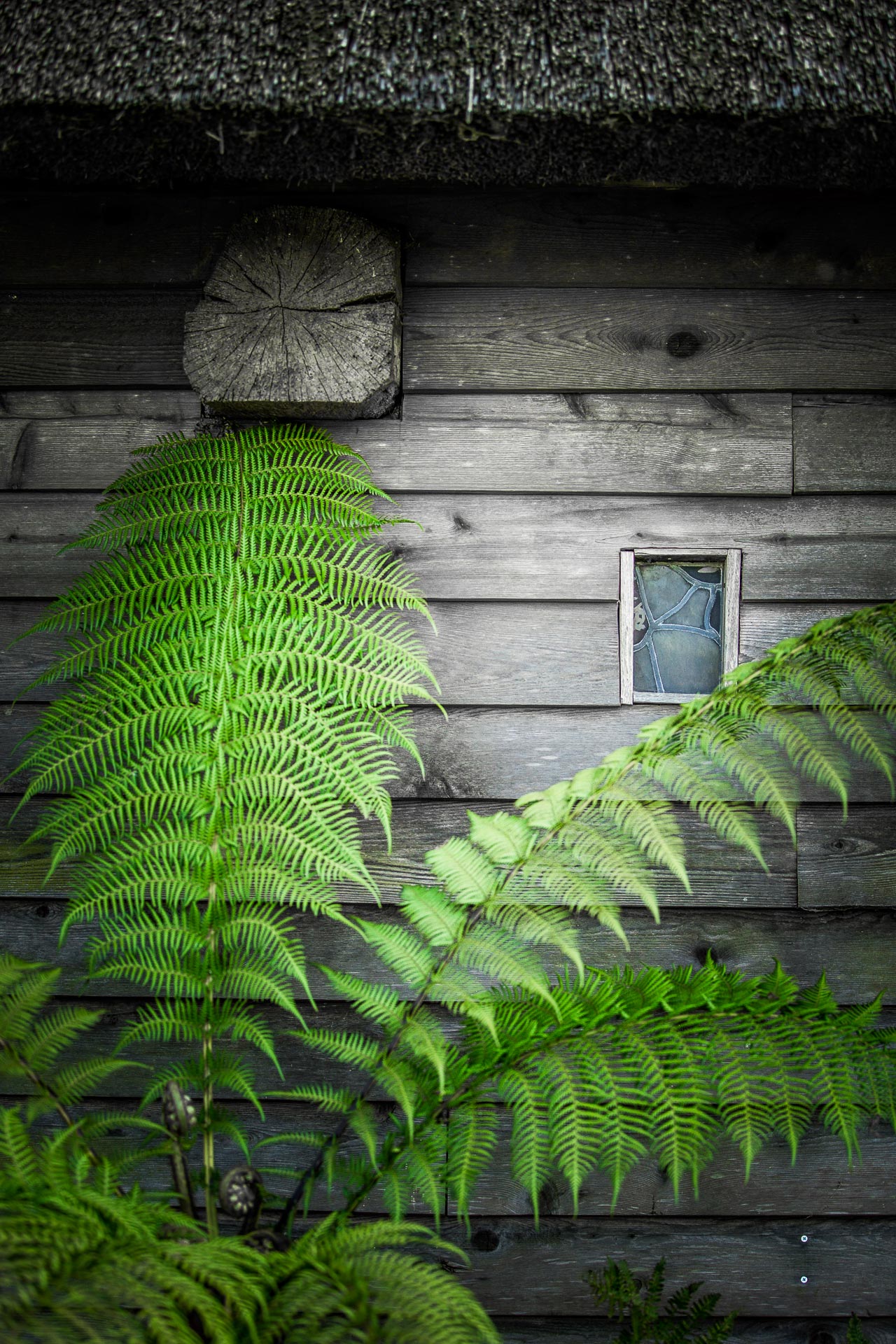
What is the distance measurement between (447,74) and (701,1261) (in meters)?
1.97

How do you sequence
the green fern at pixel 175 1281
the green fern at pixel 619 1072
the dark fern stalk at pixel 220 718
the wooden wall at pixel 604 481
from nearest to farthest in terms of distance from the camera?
the green fern at pixel 175 1281 → the green fern at pixel 619 1072 → the dark fern stalk at pixel 220 718 → the wooden wall at pixel 604 481

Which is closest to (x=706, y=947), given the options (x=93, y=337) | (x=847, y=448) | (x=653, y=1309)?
(x=653, y=1309)

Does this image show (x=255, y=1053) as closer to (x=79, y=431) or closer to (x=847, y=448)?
(x=79, y=431)

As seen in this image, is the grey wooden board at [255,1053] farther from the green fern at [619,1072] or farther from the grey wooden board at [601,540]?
the grey wooden board at [601,540]

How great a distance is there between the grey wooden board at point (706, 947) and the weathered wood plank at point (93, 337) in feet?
3.34

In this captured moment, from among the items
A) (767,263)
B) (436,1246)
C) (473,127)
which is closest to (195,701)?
(473,127)

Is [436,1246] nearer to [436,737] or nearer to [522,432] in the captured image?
[436,737]

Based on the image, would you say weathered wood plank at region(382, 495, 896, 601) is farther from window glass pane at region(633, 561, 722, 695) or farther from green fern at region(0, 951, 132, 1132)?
green fern at region(0, 951, 132, 1132)

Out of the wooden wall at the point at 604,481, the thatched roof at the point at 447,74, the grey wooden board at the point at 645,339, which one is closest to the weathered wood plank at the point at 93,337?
the wooden wall at the point at 604,481

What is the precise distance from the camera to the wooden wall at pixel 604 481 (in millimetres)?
1503

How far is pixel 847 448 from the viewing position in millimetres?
1525

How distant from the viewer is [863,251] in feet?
5.02

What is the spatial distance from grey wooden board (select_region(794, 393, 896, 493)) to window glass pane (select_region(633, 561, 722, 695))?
242 millimetres

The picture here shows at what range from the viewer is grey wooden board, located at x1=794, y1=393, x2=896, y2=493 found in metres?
1.52
